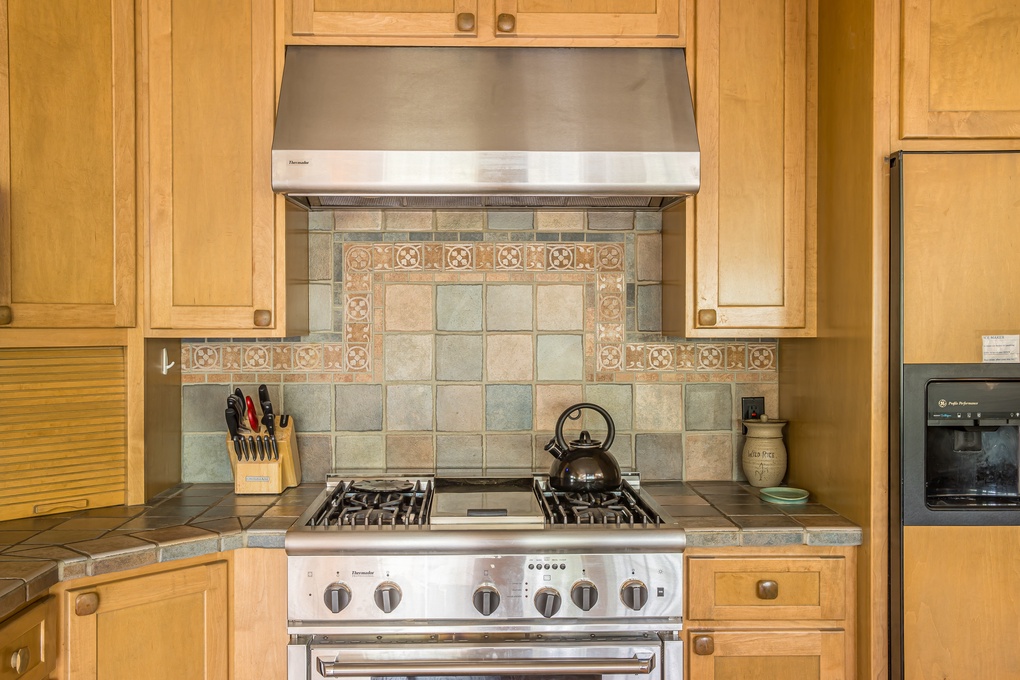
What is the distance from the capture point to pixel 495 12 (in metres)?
2.06

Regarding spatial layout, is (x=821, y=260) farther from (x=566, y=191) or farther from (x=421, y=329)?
(x=421, y=329)

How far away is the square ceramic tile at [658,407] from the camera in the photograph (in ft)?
7.96

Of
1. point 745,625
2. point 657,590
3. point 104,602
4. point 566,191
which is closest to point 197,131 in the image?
point 566,191

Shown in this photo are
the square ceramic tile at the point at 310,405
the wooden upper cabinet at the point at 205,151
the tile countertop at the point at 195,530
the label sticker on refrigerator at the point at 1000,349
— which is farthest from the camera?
the square ceramic tile at the point at 310,405

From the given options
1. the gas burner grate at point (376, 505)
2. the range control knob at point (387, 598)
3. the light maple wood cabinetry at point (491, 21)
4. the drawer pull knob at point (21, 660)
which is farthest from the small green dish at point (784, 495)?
the drawer pull knob at point (21, 660)

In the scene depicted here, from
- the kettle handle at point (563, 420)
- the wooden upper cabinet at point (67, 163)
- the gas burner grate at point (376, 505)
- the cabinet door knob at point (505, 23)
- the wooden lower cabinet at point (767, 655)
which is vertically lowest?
the wooden lower cabinet at point (767, 655)

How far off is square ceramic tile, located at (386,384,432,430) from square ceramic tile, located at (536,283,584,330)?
44cm

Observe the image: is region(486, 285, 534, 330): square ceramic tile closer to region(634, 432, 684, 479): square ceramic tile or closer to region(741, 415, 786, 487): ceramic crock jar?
region(634, 432, 684, 479): square ceramic tile

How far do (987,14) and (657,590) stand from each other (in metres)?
1.59

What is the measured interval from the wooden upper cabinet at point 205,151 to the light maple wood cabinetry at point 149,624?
692mm

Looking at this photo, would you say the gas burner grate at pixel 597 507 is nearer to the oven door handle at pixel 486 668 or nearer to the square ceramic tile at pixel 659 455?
the square ceramic tile at pixel 659 455

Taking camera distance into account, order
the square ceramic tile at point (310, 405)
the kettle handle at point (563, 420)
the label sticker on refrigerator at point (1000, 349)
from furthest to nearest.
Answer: the square ceramic tile at point (310, 405) < the kettle handle at point (563, 420) < the label sticker on refrigerator at point (1000, 349)

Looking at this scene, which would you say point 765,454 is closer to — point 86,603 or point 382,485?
point 382,485

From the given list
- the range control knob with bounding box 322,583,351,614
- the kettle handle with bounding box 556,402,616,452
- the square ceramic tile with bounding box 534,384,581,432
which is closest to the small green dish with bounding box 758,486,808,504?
the kettle handle with bounding box 556,402,616,452
